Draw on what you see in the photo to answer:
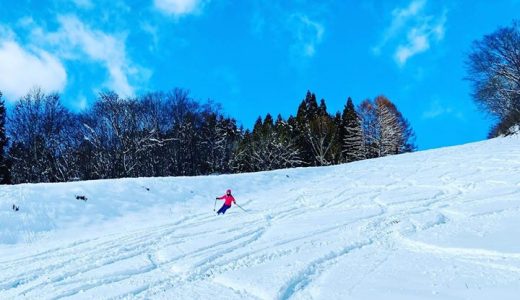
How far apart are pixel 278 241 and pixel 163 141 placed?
38.2 meters

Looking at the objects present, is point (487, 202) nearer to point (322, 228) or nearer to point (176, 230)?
point (322, 228)

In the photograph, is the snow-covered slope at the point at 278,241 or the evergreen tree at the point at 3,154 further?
the evergreen tree at the point at 3,154

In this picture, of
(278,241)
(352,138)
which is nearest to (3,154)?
(352,138)

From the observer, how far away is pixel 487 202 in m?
9.48

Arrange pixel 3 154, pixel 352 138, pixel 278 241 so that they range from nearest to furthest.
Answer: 1. pixel 278 241
2. pixel 3 154
3. pixel 352 138

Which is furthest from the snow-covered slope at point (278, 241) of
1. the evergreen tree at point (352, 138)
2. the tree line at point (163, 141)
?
the evergreen tree at point (352, 138)

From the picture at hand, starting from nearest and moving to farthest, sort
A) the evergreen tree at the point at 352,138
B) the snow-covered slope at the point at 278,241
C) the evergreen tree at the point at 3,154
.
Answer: the snow-covered slope at the point at 278,241 → the evergreen tree at the point at 3,154 → the evergreen tree at the point at 352,138

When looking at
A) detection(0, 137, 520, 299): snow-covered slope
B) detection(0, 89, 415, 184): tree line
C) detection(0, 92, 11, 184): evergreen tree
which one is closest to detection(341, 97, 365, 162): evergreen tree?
detection(0, 89, 415, 184): tree line

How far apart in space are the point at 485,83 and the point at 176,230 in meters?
35.8

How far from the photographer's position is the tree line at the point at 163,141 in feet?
139

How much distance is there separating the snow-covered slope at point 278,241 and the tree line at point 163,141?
25699 millimetres

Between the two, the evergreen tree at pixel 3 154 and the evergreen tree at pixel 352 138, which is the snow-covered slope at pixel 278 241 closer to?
the evergreen tree at pixel 3 154

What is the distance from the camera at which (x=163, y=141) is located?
44.6 m

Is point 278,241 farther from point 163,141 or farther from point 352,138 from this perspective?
point 352,138
